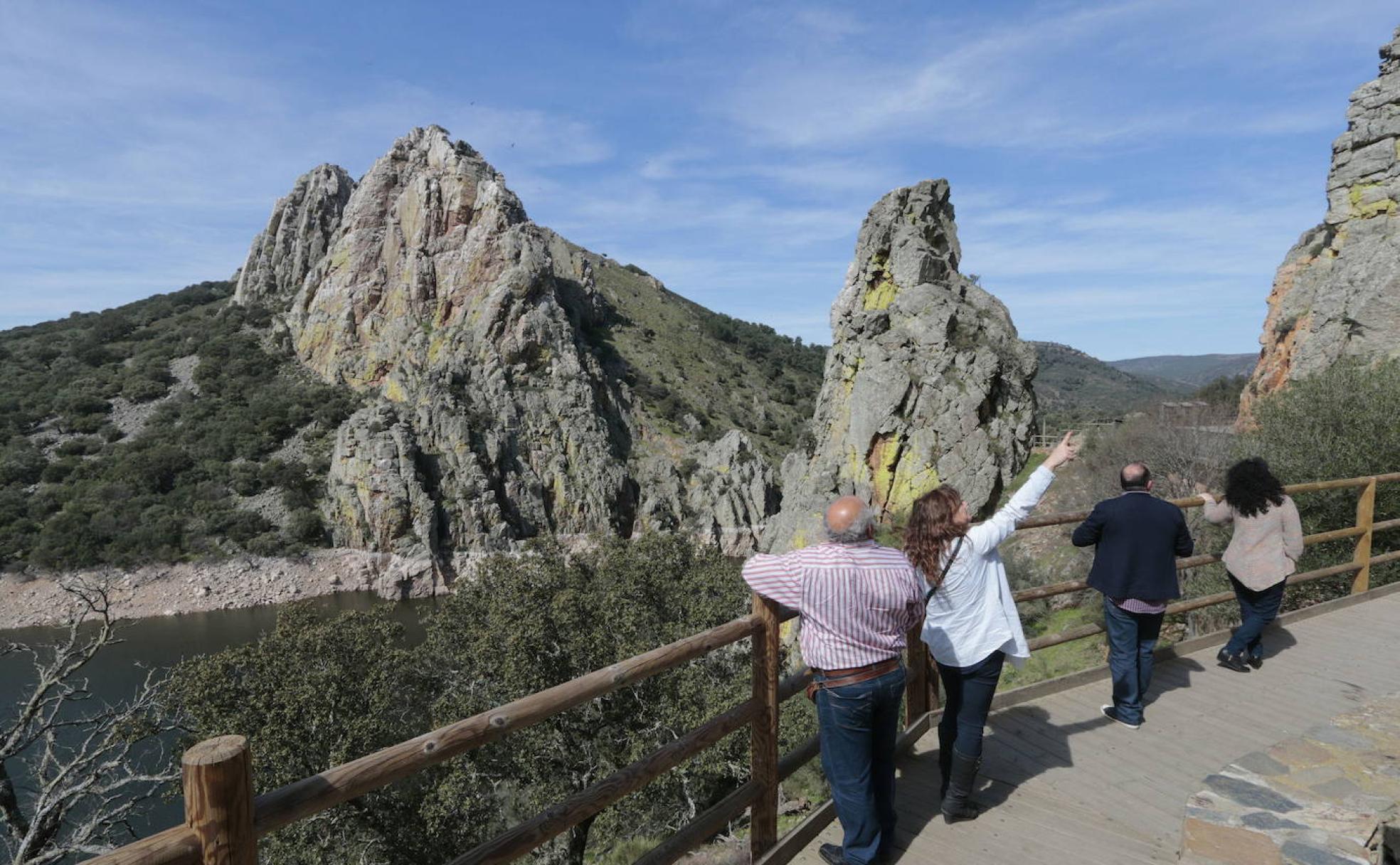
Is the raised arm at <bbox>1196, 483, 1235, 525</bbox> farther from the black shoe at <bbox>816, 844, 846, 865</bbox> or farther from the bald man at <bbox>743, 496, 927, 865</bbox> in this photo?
the black shoe at <bbox>816, 844, 846, 865</bbox>

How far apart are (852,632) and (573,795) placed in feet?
4.39

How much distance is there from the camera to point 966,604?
153 inches

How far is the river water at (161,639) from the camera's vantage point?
30.3 m

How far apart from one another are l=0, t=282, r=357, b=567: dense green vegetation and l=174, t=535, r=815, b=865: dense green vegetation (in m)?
34.7

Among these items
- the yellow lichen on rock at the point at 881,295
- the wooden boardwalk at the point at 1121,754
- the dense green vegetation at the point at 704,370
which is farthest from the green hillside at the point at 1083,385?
the wooden boardwalk at the point at 1121,754

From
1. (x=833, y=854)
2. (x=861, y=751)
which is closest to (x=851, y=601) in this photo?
(x=861, y=751)

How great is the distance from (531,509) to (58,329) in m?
61.6

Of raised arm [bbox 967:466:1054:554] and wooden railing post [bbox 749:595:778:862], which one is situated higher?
raised arm [bbox 967:466:1054:554]

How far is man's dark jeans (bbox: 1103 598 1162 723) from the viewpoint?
17.0ft

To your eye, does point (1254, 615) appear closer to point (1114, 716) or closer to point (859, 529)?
point (1114, 716)

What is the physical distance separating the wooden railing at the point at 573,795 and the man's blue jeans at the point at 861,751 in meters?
0.36

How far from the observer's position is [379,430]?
5072 cm

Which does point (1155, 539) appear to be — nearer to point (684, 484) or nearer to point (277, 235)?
point (684, 484)

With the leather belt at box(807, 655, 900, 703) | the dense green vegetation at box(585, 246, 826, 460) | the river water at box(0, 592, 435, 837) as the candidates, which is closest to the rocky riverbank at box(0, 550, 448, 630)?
the river water at box(0, 592, 435, 837)
